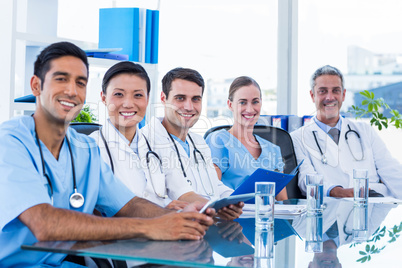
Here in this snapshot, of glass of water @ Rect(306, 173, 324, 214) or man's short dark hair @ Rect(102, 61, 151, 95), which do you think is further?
man's short dark hair @ Rect(102, 61, 151, 95)

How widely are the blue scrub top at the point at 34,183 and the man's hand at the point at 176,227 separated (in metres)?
0.33

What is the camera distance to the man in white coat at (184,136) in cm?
236

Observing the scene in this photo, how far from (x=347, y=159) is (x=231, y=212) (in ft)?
5.86

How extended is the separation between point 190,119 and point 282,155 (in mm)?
798

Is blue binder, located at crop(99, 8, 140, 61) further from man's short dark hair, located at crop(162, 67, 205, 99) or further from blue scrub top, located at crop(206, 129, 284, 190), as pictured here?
blue scrub top, located at crop(206, 129, 284, 190)

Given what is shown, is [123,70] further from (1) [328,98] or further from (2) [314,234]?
(1) [328,98]

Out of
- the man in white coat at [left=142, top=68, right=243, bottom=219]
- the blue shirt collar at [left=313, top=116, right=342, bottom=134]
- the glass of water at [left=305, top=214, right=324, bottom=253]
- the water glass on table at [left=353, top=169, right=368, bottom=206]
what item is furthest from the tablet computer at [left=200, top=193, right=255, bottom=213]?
the blue shirt collar at [left=313, top=116, right=342, bottom=134]

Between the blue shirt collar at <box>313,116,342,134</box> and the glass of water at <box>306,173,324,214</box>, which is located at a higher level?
the blue shirt collar at <box>313,116,342,134</box>

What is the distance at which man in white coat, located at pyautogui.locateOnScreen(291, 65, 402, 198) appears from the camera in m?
3.17

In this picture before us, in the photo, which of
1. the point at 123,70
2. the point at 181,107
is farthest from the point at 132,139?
the point at 181,107

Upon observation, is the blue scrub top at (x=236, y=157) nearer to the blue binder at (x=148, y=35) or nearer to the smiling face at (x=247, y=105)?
the smiling face at (x=247, y=105)

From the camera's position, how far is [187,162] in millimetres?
2420

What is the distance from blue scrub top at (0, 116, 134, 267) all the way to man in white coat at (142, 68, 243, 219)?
58cm

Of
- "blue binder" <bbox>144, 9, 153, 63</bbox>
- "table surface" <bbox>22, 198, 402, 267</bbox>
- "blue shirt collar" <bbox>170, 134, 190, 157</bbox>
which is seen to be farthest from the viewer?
"blue binder" <bbox>144, 9, 153, 63</bbox>
